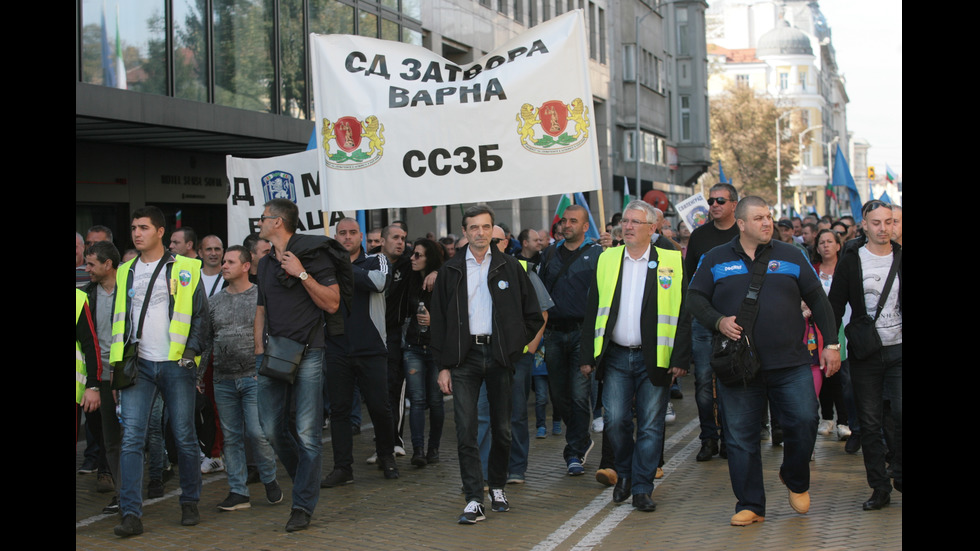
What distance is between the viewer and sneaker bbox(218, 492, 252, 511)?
7.88 m

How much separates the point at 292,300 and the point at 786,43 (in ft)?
422

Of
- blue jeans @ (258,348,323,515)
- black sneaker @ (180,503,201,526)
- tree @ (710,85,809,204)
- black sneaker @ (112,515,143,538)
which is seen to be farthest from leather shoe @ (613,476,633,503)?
tree @ (710,85,809,204)

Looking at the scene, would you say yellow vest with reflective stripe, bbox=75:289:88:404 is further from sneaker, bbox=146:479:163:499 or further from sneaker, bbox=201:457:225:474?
sneaker, bbox=201:457:225:474

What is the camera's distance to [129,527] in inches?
279

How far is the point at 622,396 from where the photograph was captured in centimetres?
777

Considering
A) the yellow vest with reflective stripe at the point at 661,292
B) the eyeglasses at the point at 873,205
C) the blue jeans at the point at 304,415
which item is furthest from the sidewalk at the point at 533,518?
the eyeglasses at the point at 873,205

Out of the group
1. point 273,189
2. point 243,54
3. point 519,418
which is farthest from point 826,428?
point 243,54

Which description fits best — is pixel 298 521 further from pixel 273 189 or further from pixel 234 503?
pixel 273 189

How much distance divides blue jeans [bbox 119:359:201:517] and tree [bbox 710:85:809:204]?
66.1 meters

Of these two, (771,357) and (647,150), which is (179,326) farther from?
(647,150)

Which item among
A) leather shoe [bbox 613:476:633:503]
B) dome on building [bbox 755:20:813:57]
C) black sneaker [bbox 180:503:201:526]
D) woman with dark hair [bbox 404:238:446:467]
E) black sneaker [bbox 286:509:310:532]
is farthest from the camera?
dome on building [bbox 755:20:813:57]

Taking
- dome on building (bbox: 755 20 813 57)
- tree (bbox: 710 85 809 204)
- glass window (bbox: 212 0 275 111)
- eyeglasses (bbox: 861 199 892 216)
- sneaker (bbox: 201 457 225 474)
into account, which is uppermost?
dome on building (bbox: 755 20 813 57)

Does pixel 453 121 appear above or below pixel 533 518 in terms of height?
above
